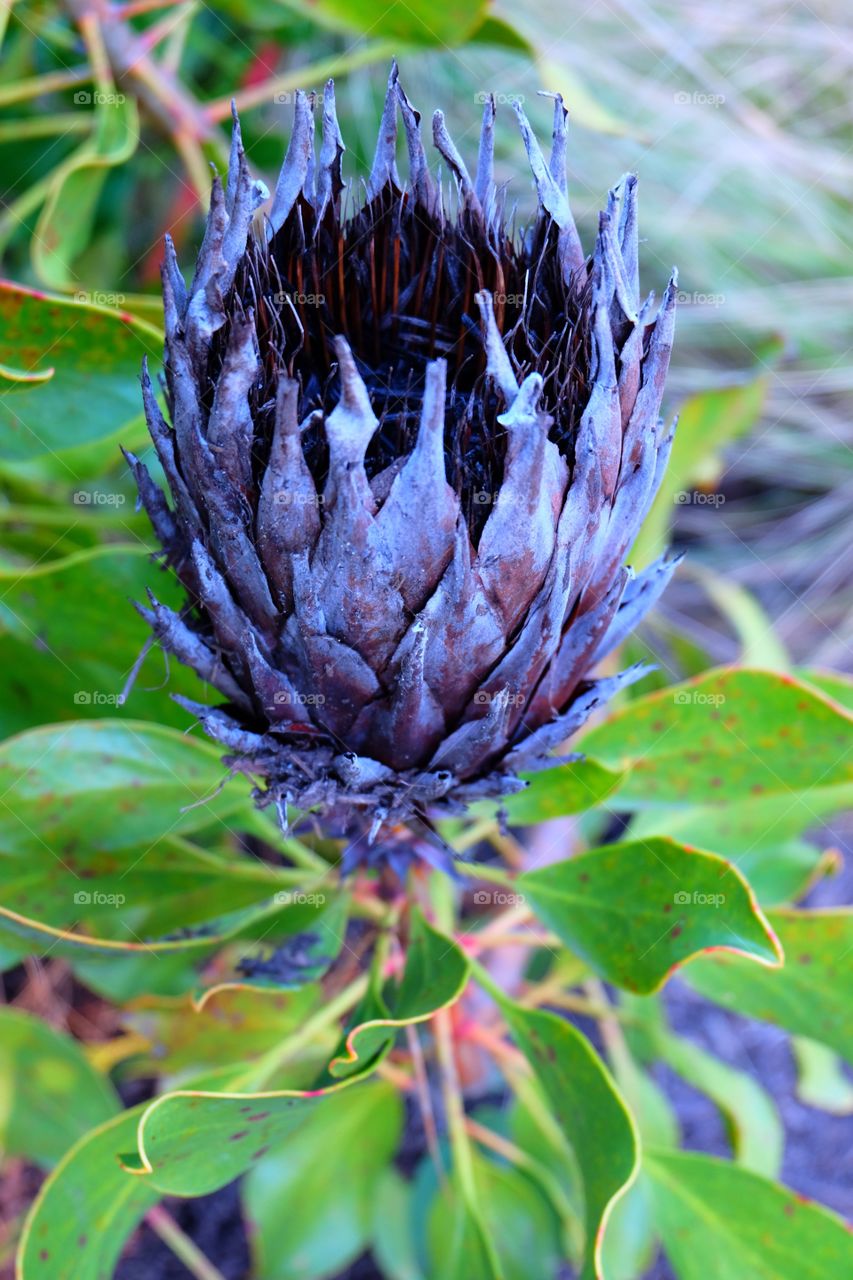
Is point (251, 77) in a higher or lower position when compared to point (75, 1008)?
higher

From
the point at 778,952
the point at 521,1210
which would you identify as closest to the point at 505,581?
the point at 778,952

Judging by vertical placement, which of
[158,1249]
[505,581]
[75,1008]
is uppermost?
[505,581]

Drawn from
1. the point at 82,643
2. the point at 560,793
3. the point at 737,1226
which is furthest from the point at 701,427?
the point at 737,1226

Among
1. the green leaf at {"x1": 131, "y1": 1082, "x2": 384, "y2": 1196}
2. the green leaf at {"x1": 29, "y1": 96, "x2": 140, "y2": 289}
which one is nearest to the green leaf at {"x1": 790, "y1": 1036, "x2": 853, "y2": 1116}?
the green leaf at {"x1": 131, "y1": 1082, "x2": 384, "y2": 1196}

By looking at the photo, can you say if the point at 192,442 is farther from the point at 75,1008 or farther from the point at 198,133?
the point at 75,1008

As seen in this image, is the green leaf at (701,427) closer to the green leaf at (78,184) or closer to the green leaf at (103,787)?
the green leaf at (103,787)

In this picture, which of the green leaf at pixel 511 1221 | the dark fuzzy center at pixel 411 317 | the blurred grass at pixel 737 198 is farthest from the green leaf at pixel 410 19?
the green leaf at pixel 511 1221

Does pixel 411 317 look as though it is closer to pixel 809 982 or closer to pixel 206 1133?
pixel 206 1133

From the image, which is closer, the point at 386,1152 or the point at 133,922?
the point at 133,922
